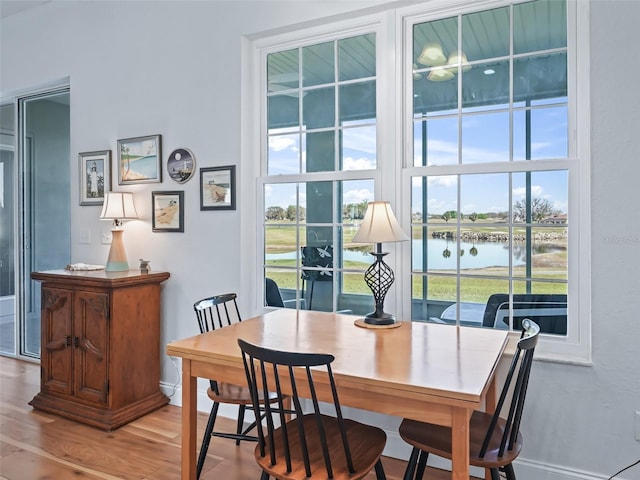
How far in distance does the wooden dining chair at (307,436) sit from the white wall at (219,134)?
1050mm

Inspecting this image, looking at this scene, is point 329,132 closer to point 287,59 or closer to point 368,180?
point 368,180

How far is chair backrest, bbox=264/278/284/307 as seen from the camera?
2979mm

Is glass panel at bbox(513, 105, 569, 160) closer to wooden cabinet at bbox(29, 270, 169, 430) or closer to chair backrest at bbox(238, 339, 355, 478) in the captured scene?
chair backrest at bbox(238, 339, 355, 478)

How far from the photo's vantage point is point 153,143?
131 inches

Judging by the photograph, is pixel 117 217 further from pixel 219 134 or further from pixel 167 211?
pixel 219 134

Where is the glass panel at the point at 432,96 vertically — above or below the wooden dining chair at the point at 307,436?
above

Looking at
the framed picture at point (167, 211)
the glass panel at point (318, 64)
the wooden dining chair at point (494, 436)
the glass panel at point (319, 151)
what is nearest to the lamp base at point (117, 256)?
the framed picture at point (167, 211)

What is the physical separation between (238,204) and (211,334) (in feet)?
3.61

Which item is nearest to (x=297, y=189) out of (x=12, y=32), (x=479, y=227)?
(x=479, y=227)

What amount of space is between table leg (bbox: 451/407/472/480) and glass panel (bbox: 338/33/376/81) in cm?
196

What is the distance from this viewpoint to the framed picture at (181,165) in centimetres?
317

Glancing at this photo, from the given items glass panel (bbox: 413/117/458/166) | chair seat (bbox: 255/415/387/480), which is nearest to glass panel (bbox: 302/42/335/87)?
glass panel (bbox: 413/117/458/166)

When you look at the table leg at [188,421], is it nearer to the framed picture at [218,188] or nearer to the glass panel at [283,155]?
the framed picture at [218,188]

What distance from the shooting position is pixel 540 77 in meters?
2.27
